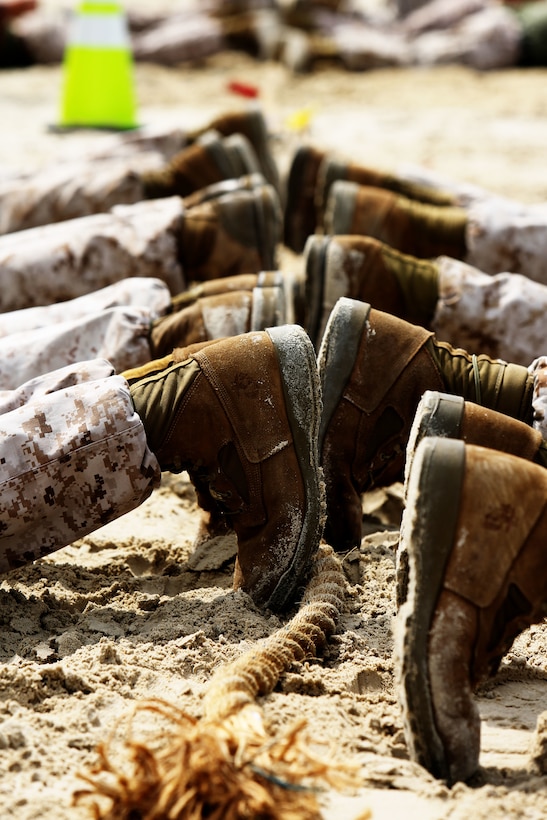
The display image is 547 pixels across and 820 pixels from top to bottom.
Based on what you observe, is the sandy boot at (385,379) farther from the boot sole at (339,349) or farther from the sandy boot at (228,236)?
the sandy boot at (228,236)

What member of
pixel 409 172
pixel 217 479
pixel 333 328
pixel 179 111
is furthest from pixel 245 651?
pixel 179 111

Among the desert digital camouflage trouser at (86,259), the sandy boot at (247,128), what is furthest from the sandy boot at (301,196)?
the desert digital camouflage trouser at (86,259)

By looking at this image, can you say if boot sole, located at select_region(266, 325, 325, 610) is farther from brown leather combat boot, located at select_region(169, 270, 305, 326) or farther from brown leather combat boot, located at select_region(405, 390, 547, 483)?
brown leather combat boot, located at select_region(169, 270, 305, 326)

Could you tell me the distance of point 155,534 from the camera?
8.73ft

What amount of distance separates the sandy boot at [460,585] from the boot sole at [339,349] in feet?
2.07

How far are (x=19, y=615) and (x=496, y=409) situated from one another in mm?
1112

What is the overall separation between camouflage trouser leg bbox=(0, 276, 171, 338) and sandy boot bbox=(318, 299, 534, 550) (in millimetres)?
640

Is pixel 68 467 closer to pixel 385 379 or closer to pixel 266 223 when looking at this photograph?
pixel 385 379

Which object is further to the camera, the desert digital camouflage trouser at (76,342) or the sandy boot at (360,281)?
the sandy boot at (360,281)

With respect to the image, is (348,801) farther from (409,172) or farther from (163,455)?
(409,172)

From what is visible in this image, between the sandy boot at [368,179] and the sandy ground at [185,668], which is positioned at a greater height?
the sandy boot at [368,179]

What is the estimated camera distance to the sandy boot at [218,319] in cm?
263

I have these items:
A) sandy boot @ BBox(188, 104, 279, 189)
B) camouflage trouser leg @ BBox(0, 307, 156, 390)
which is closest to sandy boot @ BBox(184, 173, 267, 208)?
camouflage trouser leg @ BBox(0, 307, 156, 390)

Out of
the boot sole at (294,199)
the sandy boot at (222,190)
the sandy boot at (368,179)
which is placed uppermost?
the sandy boot at (222,190)
